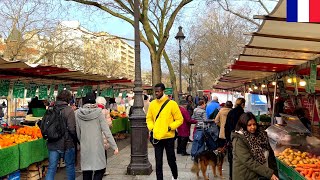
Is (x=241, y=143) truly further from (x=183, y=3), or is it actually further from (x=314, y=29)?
(x=183, y=3)

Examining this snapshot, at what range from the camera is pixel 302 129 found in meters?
7.86

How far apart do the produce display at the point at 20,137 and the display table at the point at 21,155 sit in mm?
192

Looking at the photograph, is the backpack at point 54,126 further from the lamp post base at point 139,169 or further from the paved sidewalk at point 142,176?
the lamp post base at point 139,169

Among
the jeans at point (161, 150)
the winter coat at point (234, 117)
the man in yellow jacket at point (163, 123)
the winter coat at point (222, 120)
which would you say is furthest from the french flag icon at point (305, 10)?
the winter coat at point (222, 120)

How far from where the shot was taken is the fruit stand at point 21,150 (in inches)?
258

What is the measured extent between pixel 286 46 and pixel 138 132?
12.2ft

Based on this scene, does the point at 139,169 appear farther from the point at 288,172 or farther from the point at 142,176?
the point at 288,172

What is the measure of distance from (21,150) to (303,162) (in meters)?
5.20

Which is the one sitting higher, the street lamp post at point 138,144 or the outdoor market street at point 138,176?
the street lamp post at point 138,144

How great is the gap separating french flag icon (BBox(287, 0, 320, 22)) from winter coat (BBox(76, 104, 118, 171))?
3.46 meters

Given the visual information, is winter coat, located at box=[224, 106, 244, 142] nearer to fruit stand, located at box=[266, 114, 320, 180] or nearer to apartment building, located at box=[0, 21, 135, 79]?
fruit stand, located at box=[266, 114, 320, 180]

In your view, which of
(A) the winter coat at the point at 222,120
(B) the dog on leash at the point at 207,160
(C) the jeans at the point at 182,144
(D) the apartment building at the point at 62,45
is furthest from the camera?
(D) the apartment building at the point at 62,45

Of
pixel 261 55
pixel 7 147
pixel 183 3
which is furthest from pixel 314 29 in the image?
pixel 183 3

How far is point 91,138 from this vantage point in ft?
18.7
